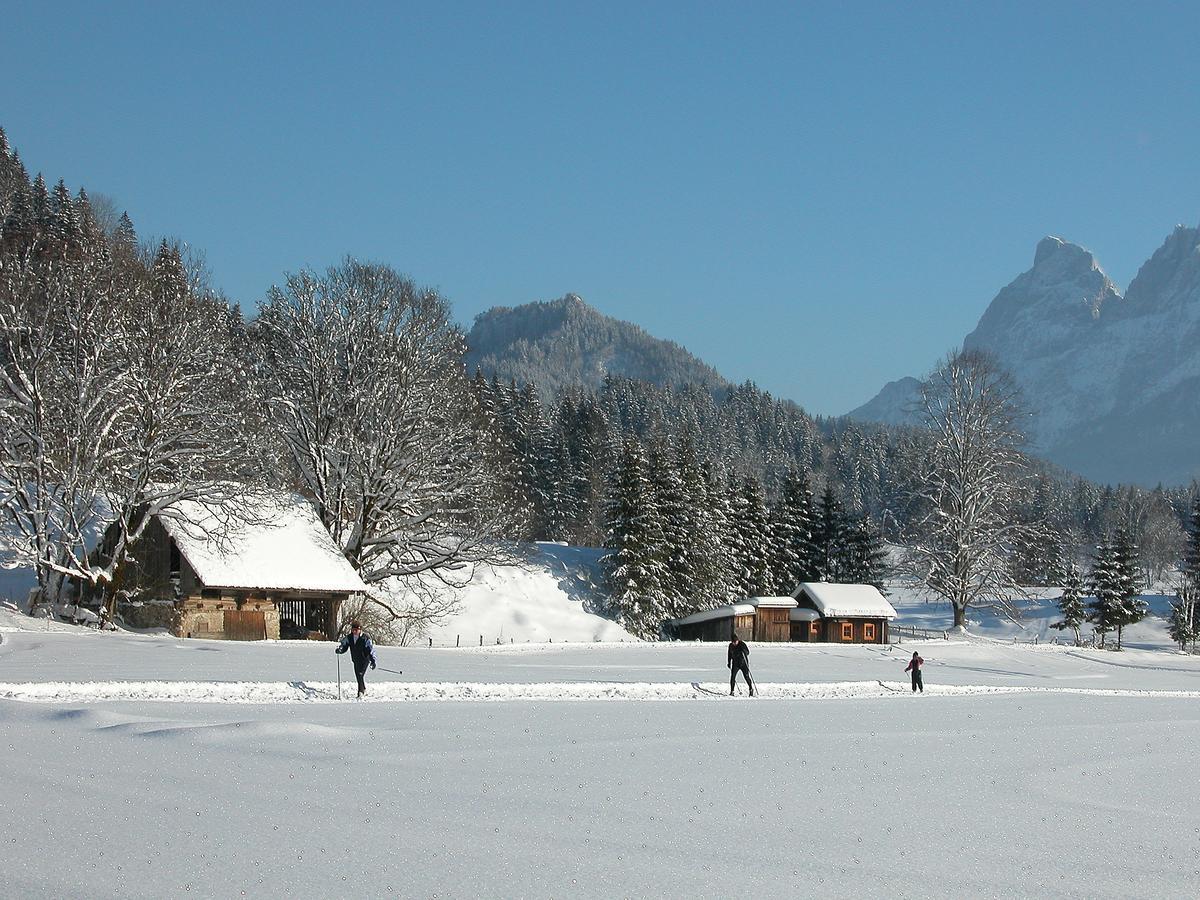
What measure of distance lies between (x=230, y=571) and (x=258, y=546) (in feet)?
6.26

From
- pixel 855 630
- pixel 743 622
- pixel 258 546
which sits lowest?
pixel 855 630

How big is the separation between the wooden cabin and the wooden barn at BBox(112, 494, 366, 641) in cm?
2429

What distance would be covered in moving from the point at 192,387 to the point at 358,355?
6.10 m

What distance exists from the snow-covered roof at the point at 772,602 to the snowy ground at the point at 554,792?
32.5 m

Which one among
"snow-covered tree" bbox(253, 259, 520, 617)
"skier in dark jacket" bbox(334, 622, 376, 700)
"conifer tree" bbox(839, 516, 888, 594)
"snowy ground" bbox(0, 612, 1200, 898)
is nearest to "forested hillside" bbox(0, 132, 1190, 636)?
"snow-covered tree" bbox(253, 259, 520, 617)

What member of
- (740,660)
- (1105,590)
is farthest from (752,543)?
(740,660)

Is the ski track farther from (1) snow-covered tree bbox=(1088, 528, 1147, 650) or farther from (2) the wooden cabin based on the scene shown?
(1) snow-covered tree bbox=(1088, 528, 1147, 650)

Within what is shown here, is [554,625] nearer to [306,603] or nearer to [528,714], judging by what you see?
[306,603]

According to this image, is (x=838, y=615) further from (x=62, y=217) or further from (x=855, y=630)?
(x=62, y=217)

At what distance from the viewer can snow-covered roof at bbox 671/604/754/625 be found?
5506 centimetres

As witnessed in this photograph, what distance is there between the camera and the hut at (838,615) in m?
57.7

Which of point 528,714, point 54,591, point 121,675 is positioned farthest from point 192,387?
point 528,714

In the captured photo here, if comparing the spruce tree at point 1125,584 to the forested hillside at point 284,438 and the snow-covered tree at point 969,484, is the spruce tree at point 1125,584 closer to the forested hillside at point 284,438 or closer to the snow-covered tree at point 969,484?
the forested hillside at point 284,438

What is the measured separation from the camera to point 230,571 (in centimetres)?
3541
